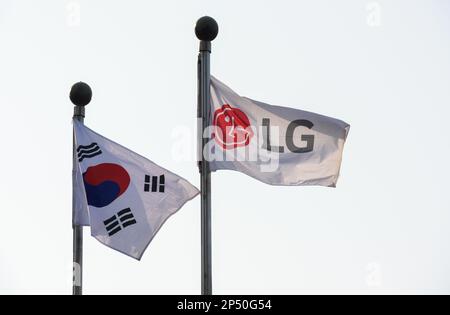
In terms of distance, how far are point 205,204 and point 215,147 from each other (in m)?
1.30

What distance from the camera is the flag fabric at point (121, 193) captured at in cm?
1984

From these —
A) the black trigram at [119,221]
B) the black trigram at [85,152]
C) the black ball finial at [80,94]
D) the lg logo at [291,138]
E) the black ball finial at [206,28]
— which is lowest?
the black trigram at [119,221]

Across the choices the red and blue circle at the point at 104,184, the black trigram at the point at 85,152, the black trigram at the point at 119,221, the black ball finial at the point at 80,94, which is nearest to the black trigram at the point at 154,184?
the red and blue circle at the point at 104,184

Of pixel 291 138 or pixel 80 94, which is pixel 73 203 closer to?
pixel 80 94

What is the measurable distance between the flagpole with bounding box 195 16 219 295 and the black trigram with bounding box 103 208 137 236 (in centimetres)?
135

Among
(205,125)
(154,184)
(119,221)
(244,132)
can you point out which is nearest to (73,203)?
(119,221)

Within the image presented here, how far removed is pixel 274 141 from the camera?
20.8 metres

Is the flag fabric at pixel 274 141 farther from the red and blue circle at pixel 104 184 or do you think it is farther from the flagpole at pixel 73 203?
the flagpole at pixel 73 203

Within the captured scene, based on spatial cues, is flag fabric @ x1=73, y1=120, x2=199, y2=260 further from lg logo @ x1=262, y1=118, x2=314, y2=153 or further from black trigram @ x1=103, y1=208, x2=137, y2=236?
lg logo @ x1=262, y1=118, x2=314, y2=153

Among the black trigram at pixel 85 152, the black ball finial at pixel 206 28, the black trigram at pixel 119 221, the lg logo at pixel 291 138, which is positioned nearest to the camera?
the black trigram at pixel 119 221

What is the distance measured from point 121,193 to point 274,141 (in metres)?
2.66

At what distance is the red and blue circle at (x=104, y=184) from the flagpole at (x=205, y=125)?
1.46 metres

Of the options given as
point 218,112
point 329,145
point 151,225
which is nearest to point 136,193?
point 151,225
